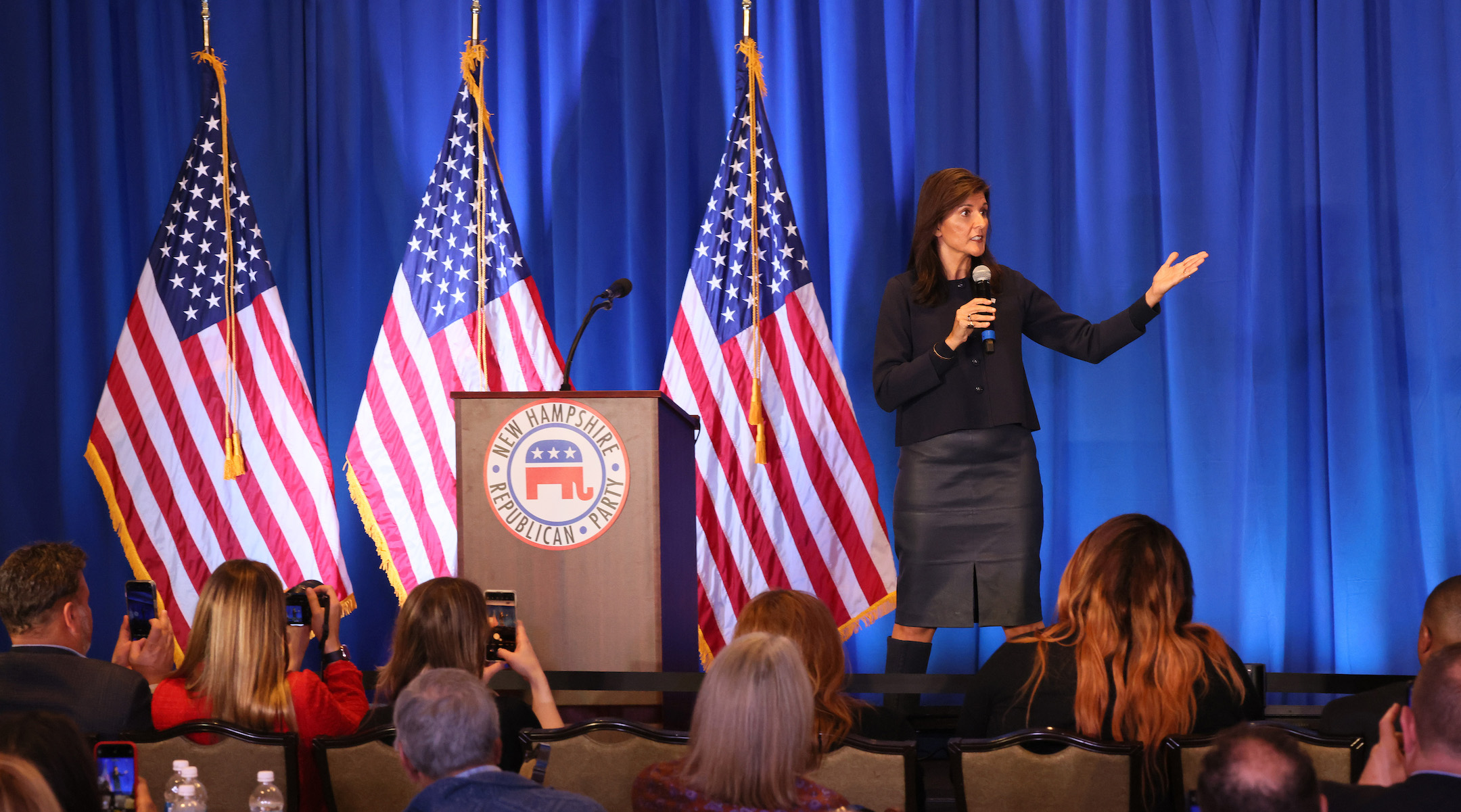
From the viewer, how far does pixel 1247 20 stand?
5.31 m

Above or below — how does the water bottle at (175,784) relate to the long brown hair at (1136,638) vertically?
below

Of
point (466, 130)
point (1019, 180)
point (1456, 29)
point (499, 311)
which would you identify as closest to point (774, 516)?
point (499, 311)

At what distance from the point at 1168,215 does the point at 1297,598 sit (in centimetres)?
174

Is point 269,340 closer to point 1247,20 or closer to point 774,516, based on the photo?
point 774,516

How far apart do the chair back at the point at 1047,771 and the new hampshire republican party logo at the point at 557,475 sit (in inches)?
63.5

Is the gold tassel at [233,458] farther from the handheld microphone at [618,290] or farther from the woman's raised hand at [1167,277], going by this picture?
the woman's raised hand at [1167,277]

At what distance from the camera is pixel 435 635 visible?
285 cm

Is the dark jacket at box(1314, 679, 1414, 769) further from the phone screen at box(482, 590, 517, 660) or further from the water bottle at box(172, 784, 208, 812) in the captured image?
the water bottle at box(172, 784, 208, 812)

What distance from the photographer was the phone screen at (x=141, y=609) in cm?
336

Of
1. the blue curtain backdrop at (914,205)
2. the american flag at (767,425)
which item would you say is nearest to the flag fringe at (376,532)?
the blue curtain backdrop at (914,205)

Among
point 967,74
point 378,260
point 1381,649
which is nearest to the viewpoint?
point 1381,649

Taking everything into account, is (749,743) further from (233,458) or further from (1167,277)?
(233,458)

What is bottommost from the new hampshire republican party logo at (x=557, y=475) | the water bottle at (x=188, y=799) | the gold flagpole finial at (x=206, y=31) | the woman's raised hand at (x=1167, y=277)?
the water bottle at (x=188, y=799)

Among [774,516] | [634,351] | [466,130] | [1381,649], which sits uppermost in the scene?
[466,130]
